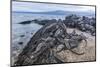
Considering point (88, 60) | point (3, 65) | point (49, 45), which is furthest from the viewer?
point (88, 60)

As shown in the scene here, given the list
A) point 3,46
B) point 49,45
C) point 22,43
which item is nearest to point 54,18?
point 49,45

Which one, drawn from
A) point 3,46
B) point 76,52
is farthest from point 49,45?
point 3,46

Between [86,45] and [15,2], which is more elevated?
[15,2]

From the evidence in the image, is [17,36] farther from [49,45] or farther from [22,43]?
Result: [49,45]

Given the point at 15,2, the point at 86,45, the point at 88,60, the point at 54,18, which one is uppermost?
the point at 15,2

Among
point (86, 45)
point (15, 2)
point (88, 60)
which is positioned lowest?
point (88, 60)

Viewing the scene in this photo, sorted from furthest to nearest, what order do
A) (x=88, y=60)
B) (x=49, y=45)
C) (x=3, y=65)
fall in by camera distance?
(x=88, y=60) → (x=49, y=45) → (x=3, y=65)

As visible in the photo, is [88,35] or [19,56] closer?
[19,56]

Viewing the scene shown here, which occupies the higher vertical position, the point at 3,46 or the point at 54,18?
the point at 54,18

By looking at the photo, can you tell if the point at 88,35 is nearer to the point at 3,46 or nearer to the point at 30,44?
the point at 30,44
